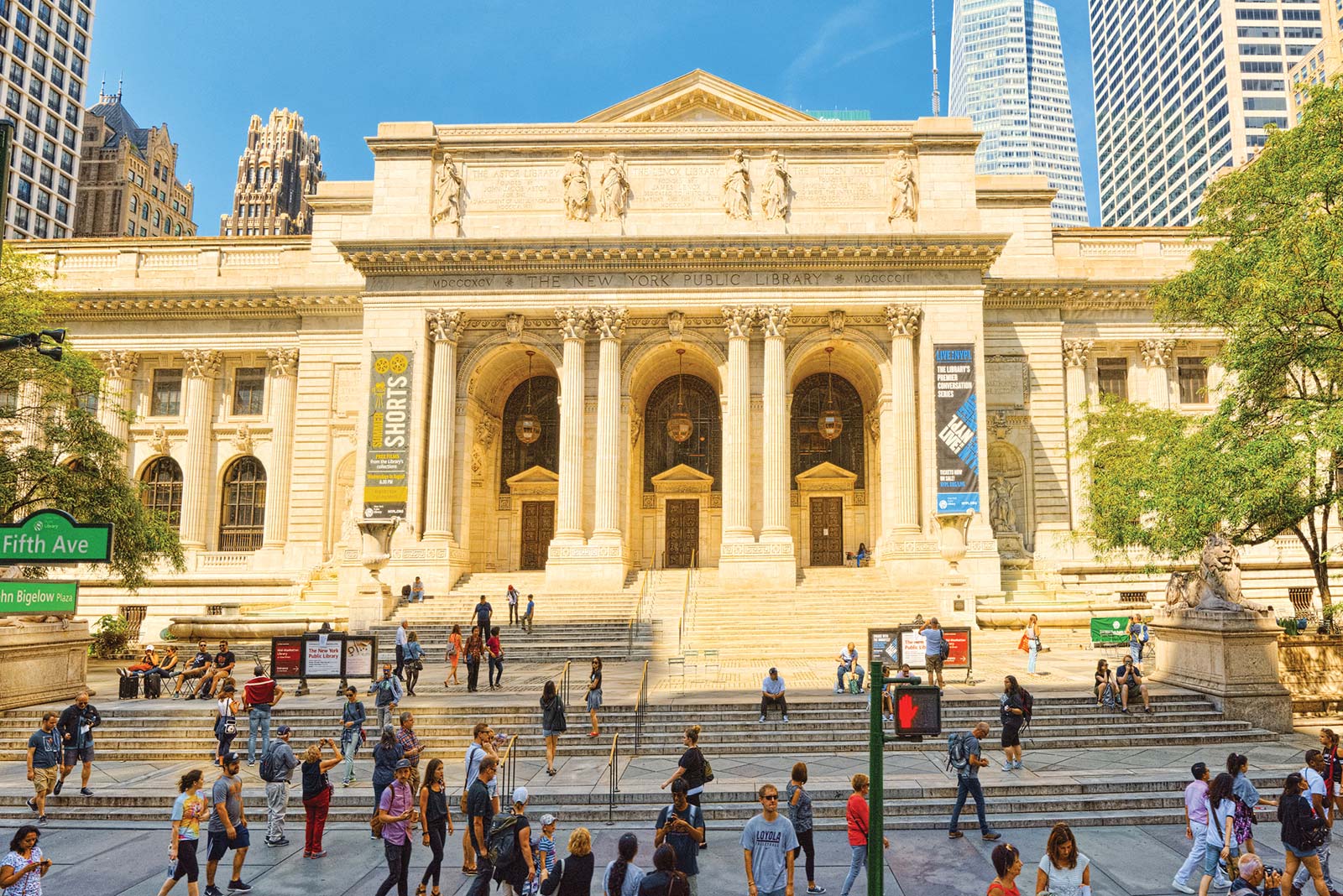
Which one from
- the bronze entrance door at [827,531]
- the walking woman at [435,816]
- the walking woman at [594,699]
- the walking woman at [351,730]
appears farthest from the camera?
the bronze entrance door at [827,531]

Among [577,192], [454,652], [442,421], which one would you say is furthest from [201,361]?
[454,652]

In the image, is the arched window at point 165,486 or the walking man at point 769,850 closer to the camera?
the walking man at point 769,850

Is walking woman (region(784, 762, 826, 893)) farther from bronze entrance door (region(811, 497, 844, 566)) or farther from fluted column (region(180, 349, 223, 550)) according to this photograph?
fluted column (region(180, 349, 223, 550))

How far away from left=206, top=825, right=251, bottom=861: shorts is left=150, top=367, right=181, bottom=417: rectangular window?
124ft

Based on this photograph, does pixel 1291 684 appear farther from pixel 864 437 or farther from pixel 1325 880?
pixel 864 437

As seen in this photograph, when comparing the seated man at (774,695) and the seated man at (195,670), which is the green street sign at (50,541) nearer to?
the seated man at (774,695)

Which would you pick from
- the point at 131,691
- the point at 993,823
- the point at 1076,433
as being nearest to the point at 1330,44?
the point at 1076,433

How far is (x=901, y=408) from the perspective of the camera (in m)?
35.2

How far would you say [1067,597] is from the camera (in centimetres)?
3259

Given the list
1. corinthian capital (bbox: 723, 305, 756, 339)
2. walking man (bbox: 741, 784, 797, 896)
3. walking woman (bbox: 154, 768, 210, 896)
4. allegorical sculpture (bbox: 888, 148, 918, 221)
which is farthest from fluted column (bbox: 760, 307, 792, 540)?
walking woman (bbox: 154, 768, 210, 896)

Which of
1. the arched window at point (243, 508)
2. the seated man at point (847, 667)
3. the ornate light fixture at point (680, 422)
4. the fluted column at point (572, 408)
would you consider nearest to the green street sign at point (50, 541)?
the seated man at point (847, 667)

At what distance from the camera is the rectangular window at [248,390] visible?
140 feet

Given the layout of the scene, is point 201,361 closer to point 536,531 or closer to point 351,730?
point 536,531

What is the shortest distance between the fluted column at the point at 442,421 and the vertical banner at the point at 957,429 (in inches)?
739
